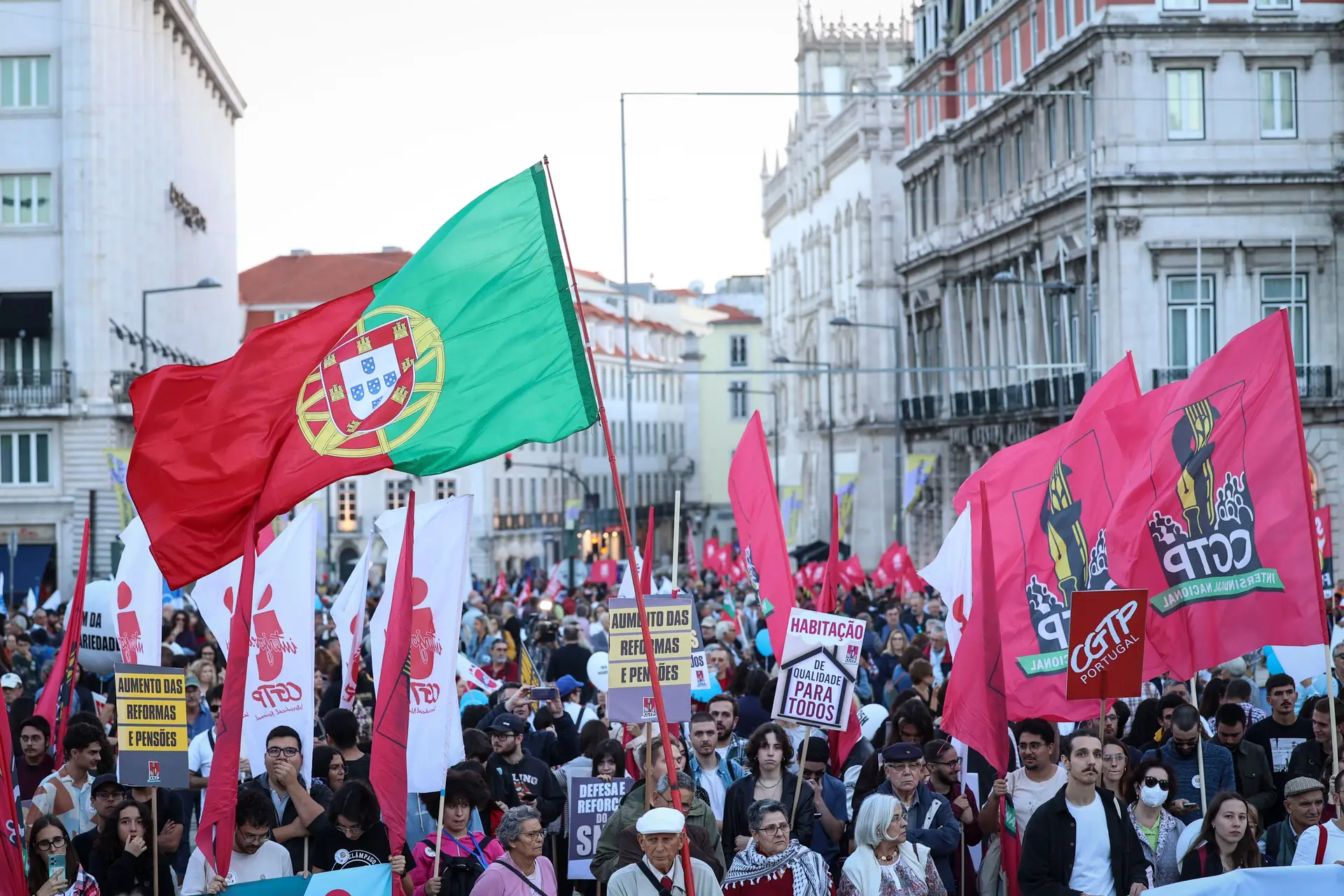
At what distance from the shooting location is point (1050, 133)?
4506 centimetres

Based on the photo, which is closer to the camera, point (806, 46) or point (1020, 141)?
point (1020, 141)

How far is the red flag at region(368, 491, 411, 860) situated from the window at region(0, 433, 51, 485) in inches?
1923

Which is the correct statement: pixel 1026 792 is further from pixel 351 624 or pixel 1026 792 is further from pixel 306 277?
pixel 306 277

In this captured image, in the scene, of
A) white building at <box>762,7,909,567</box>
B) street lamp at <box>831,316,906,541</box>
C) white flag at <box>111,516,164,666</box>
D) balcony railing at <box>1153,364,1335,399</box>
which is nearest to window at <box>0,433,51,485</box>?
white building at <box>762,7,909,567</box>

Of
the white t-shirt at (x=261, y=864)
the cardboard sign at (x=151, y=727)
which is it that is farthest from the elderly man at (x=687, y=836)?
the cardboard sign at (x=151, y=727)

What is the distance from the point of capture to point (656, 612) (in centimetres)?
1021

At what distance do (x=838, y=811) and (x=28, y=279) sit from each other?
49.5 metres

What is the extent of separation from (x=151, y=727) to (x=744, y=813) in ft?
10.2

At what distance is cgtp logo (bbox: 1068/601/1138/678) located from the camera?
32.2ft

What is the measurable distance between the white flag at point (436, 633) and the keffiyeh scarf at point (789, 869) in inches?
70.6

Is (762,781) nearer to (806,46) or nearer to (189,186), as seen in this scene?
(189,186)

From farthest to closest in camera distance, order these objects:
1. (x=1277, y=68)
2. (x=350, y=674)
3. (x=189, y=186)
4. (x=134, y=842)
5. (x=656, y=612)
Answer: (x=189, y=186) → (x=1277, y=68) → (x=350, y=674) → (x=656, y=612) → (x=134, y=842)

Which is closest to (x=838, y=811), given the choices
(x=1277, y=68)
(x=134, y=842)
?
(x=134, y=842)

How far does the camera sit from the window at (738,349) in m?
126
